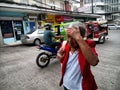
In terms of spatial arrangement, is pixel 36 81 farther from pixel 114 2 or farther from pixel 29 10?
pixel 114 2

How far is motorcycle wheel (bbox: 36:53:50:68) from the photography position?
6.31 metres

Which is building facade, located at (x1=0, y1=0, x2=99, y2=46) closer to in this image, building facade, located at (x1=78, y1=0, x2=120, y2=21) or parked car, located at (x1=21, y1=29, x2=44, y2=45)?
parked car, located at (x1=21, y1=29, x2=44, y2=45)

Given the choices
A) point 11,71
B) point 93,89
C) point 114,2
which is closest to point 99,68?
point 11,71

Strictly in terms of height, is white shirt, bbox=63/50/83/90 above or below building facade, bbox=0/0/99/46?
below

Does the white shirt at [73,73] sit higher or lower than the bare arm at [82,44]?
lower

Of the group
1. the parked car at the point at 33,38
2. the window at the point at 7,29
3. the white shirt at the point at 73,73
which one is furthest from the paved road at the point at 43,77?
the window at the point at 7,29

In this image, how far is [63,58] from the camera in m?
2.09

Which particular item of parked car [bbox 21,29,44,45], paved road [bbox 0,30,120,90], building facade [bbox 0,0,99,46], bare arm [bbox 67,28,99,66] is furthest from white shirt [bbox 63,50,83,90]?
building facade [bbox 0,0,99,46]

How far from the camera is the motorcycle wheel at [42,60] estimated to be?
6314mm

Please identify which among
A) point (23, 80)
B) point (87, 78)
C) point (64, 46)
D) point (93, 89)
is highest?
point (64, 46)

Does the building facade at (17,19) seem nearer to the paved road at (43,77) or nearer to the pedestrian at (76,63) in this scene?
the paved road at (43,77)

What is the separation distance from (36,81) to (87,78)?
3267 mm

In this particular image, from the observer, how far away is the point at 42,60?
636cm

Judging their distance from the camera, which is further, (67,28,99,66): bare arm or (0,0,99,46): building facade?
(0,0,99,46): building facade
